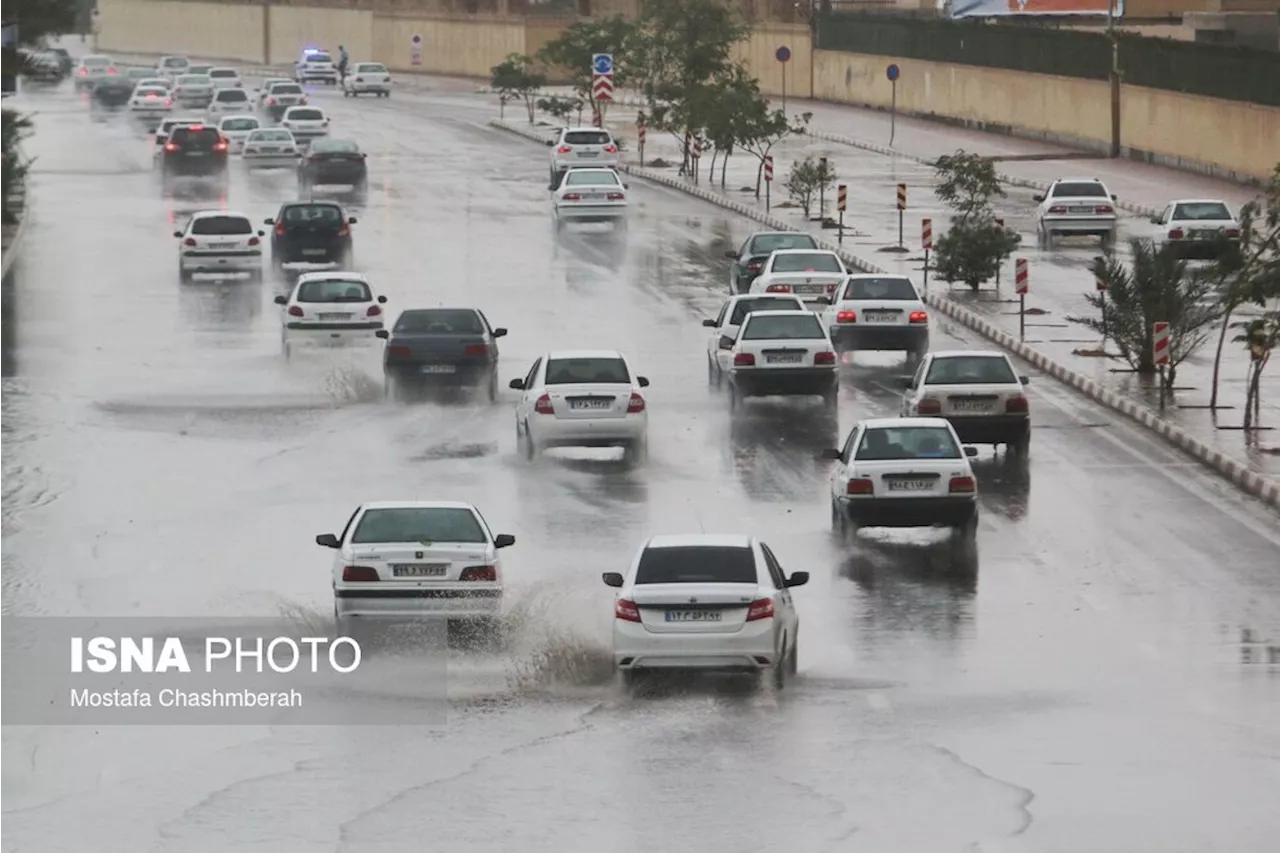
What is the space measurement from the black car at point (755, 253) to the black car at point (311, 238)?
8801 mm

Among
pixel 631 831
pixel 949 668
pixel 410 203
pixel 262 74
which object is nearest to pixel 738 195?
pixel 410 203

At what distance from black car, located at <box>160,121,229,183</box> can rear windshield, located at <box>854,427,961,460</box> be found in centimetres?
5309

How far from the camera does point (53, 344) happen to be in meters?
44.4

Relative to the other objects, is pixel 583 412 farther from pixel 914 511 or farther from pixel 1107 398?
pixel 1107 398

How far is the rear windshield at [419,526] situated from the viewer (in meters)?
23.1

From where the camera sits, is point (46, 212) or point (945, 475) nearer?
point (945, 475)

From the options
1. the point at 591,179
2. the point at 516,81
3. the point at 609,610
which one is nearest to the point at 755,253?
the point at 591,179

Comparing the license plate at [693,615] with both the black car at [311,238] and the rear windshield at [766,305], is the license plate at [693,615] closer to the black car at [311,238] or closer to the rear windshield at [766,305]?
the rear windshield at [766,305]

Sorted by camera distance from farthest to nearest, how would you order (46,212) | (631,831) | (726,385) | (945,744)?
(46,212), (726,385), (945,744), (631,831)

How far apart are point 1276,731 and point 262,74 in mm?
126442

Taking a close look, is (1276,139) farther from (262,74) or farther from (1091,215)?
(262,74)

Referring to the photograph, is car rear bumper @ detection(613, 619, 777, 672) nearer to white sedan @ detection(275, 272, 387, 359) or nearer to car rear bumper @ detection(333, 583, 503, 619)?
car rear bumper @ detection(333, 583, 503, 619)

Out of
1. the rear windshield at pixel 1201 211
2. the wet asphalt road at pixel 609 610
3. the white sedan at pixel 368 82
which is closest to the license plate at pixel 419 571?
the wet asphalt road at pixel 609 610

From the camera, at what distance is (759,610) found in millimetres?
20625
